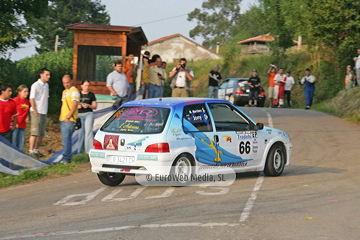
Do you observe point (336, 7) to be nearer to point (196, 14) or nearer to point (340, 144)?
point (340, 144)

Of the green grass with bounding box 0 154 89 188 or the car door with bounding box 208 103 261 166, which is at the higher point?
the car door with bounding box 208 103 261 166

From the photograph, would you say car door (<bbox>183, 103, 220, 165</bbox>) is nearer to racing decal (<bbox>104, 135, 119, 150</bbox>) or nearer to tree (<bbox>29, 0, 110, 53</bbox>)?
racing decal (<bbox>104, 135, 119, 150</bbox>)

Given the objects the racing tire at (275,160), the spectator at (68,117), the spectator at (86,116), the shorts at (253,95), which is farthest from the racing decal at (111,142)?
the shorts at (253,95)

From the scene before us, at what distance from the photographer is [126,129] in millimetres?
9945

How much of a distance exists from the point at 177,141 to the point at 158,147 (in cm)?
37

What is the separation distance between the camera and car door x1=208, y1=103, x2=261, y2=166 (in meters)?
10.5

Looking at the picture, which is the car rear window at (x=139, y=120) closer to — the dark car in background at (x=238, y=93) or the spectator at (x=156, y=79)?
the spectator at (x=156, y=79)

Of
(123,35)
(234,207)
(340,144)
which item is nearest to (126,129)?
(234,207)

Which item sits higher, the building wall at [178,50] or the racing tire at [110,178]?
the building wall at [178,50]

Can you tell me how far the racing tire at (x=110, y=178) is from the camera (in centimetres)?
1041

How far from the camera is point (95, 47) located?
22922 millimetres

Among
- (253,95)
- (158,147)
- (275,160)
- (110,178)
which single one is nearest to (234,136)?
(275,160)

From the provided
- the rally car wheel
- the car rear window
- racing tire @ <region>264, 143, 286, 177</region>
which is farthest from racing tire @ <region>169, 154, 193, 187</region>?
racing tire @ <region>264, 143, 286, 177</region>

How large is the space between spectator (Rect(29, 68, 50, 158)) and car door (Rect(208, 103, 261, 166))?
14.7 ft
